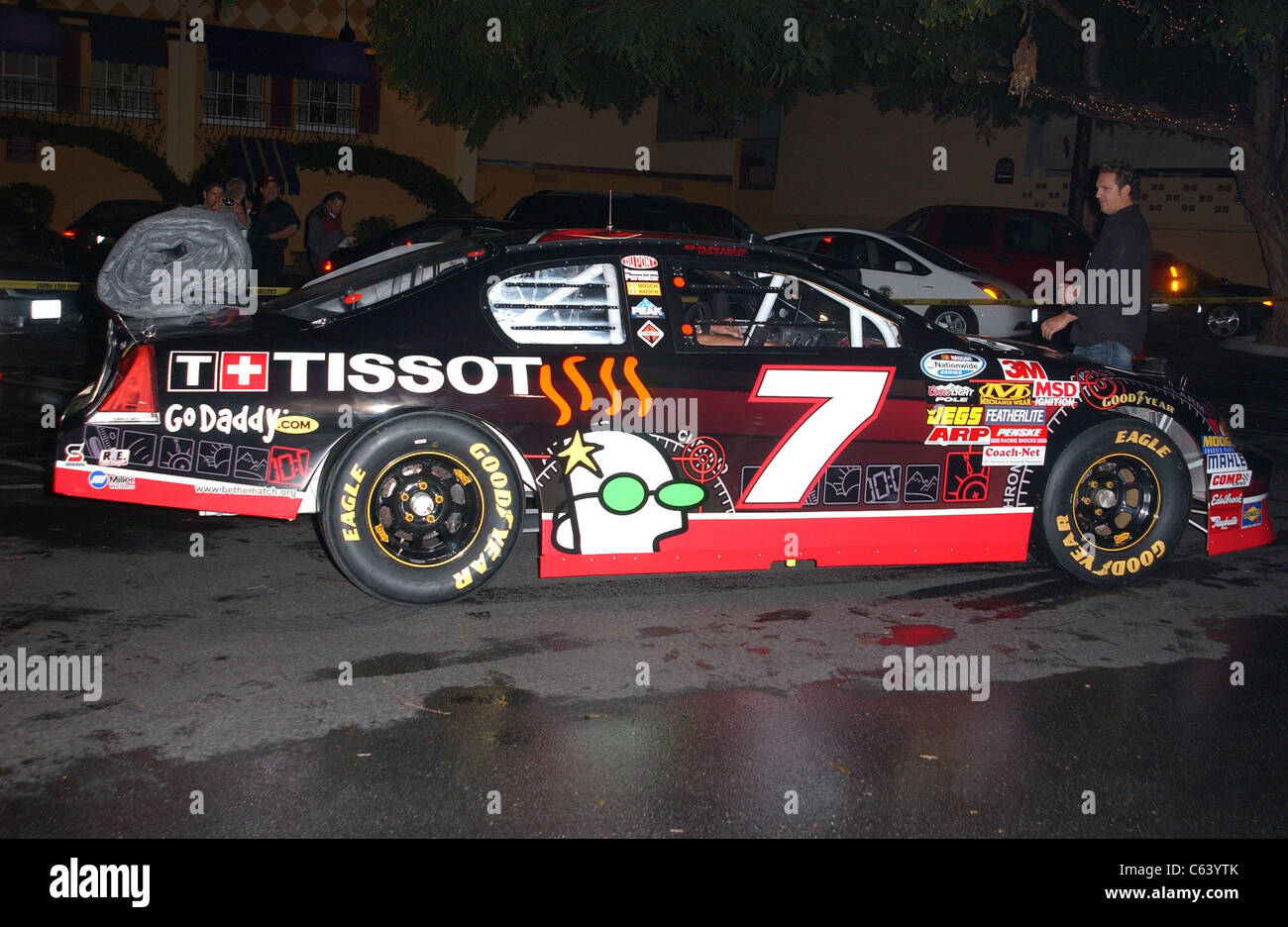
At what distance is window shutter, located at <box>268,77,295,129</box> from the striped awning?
1222 millimetres

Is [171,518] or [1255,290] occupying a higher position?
[1255,290]

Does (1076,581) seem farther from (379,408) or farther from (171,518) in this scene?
(171,518)

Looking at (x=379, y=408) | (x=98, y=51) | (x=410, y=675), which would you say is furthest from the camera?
(x=98, y=51)

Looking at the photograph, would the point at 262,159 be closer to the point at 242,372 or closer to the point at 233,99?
the point at 233,99

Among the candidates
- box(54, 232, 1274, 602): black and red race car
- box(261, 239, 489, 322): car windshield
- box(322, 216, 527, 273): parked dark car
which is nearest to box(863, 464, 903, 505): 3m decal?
box(54, 232, 1274, 602): black and red race car

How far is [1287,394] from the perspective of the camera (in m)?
13.4

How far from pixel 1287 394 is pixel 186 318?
1172cm

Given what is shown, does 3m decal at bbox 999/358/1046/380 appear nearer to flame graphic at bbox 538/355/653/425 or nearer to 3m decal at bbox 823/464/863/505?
3m decal at bbox 823/464/863/505

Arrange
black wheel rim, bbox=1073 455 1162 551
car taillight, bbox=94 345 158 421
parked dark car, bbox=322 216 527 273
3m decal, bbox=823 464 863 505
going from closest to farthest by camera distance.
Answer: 1. car taillight, bbox=94 345 158 421
2. 3m decal, bbox=823 464 863 505
3. black wheel rim, bbox=1073 455 1162 551
4. parked dark car, bbox=322 216 527 273

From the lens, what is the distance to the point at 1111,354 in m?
6.90

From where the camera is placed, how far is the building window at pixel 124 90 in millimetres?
27031

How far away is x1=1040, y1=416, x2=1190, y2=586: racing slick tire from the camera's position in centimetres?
586

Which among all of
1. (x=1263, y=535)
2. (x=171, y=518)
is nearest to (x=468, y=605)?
(x=171, y=518)

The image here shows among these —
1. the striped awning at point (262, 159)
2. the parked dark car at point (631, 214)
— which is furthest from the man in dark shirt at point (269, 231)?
the striped awning at point (262, 159)
